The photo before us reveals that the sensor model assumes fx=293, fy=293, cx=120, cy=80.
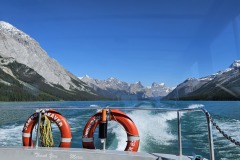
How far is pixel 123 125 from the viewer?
5496 mm

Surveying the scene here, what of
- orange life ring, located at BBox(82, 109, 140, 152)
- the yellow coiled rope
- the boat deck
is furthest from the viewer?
the yellow coiled rope

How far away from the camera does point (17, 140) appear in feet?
41.9

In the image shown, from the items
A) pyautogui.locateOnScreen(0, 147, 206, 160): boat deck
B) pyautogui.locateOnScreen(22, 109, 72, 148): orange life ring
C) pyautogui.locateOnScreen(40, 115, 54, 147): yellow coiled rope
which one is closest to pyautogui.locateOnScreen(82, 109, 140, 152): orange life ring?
pyautogui.locateOnScreen(22, 109, 72, 148): orange life ring

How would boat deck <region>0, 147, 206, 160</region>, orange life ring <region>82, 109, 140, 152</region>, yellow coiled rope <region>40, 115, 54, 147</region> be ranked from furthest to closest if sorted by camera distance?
yellow coiled rope <region>40, 115, 54, 147</region> → orange life ring <region>82, 109, 140, 152</region> → boat deck <region>0, 147, 206, 160</region>

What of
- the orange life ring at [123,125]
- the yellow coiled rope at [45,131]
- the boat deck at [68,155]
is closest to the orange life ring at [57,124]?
the yellow coiled rope at [45,131]

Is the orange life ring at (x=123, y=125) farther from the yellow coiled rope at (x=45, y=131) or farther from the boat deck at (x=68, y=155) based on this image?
the yellow coiled rope at (x=45, y=131)

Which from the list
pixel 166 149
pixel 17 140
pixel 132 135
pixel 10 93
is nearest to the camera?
pixel 132 135

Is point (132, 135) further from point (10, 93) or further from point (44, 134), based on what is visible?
point (10, 93)

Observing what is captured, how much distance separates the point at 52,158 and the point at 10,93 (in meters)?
142

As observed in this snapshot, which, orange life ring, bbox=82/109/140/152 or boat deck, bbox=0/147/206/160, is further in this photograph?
orange life ring, bbox=82/109/140/152

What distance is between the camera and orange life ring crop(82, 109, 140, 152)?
5387 mm

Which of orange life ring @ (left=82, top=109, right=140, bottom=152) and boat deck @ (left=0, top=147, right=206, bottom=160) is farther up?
orange life ring @ (left=82, top=109, right=140, bottom=152)

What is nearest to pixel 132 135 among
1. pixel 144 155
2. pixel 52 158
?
pixel 144 155

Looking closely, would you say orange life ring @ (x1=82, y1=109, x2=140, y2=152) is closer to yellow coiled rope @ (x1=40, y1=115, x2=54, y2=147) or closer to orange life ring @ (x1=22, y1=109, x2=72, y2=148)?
orange life ring @ (x1=22, y1=109, x2=72, y2=148)
